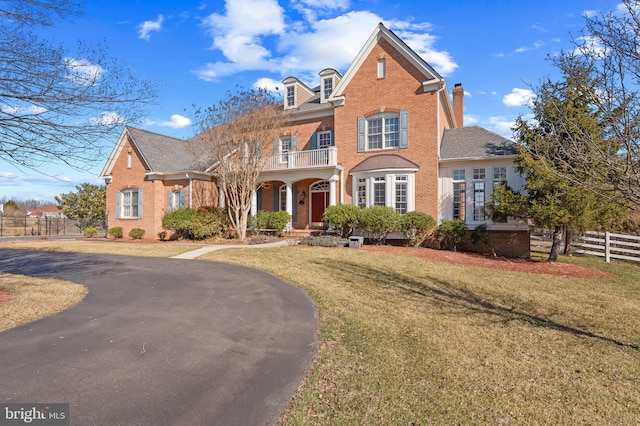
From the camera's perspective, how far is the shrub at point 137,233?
925 inches

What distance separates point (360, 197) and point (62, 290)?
46.1 ft

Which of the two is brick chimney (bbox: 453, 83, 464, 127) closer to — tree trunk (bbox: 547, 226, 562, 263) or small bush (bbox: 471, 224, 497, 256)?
small bush (bbox: 471, 224, 497, 256)

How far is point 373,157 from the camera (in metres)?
19.1

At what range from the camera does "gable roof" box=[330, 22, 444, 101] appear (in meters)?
17.9

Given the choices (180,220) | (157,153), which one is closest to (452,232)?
(180,220)

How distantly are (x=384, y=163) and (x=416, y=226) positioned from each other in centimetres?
374

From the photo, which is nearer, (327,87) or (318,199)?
(327,87)

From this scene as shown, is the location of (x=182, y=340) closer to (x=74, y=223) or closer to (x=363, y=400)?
(x=363, y=400)

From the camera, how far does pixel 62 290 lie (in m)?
8.16

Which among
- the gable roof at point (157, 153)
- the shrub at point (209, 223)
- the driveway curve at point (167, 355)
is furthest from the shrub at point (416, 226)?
the gable roof at point (157, 153)

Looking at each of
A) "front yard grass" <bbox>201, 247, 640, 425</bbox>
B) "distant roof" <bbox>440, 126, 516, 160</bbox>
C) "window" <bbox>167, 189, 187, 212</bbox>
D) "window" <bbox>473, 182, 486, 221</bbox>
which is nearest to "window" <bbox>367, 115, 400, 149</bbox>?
"distant roof" <bbox>440, 126, 516, 160</bbox>

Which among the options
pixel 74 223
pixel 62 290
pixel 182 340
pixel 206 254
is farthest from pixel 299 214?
pixel 74 223

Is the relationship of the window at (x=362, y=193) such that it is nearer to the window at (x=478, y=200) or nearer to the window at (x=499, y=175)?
the window at (x=478, y=200)

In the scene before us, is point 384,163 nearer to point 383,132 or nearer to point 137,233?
point 383,132
